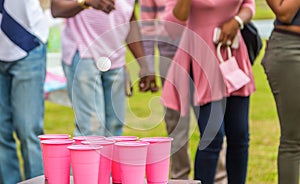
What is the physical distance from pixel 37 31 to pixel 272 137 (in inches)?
163

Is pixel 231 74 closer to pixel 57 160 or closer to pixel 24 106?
pixel 24 106

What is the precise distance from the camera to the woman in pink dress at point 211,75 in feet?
12.9

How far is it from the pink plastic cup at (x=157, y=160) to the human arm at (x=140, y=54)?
1.19 feet

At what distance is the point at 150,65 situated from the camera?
3131mm

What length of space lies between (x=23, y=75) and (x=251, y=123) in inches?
197

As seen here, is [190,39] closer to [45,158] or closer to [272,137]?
[45,158]

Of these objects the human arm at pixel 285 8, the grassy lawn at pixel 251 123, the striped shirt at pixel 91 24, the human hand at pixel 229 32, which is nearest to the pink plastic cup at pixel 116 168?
the grassy lawn at pixel 251 123

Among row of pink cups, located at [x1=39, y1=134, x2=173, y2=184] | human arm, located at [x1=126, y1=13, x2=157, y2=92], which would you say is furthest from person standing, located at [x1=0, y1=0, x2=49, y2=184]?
row of pink cups, located at [x1=39, y1=134, x2=173, y2=184]

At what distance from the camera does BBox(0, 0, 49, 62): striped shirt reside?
4055 millimetres

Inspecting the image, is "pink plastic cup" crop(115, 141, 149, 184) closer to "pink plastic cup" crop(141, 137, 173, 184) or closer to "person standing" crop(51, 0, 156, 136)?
"pink plastic cup" crop(141, 137, 173, 184)

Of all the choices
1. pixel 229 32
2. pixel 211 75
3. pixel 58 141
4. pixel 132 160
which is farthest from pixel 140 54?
pixel 132 160

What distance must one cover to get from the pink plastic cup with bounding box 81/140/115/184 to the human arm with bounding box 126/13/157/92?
401 mm

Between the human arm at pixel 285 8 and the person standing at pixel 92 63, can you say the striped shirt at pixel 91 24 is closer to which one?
the person standing at pixel 92 63

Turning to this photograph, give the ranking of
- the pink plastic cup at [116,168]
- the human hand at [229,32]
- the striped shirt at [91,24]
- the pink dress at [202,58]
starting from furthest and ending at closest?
the striped shirt at [91,24] → the human hand at [229,32] → the pink dress at [202,58] → the pink plastic cup at [116,168]
